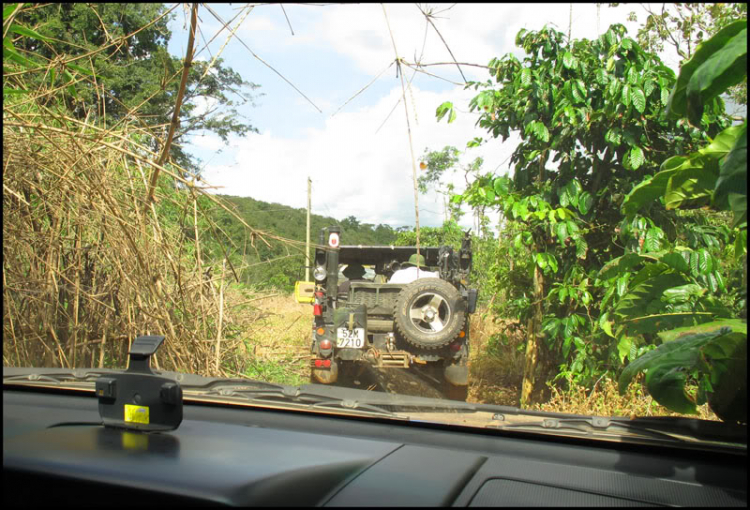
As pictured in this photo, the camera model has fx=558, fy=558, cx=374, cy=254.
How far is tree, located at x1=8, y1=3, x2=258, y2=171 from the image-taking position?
156 inches

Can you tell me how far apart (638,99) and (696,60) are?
243 cm

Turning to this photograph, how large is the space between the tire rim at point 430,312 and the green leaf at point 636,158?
9.34ft

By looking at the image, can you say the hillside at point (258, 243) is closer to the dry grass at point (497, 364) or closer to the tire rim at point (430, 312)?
the tire rim at point (430, 312)

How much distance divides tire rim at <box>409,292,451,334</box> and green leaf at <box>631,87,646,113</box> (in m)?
3.17

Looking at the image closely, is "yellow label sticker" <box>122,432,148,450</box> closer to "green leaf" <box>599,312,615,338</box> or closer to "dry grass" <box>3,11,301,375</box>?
"dry grass" <box>3,11,301,375</box>

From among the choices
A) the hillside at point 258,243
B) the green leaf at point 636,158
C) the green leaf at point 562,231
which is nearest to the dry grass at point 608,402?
the green leaf at point 562,231

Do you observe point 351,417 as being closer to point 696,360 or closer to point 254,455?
point 254,455

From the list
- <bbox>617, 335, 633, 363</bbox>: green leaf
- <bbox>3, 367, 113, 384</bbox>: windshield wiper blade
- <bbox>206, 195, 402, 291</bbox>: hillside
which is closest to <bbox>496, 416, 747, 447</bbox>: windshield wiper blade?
<bbox>617, 335, 633, 363</bbox>: green leaf

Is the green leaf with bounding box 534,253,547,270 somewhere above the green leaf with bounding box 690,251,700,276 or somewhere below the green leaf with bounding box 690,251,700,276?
above

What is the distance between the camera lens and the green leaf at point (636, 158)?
4.36 meters

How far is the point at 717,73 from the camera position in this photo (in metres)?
1.70

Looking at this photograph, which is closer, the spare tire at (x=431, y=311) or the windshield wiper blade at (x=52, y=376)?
the windshield wiper blade at (x=52, y=376)

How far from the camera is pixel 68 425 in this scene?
6.98 ft

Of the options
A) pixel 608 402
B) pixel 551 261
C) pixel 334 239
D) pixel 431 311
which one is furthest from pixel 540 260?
pixel 334 239
